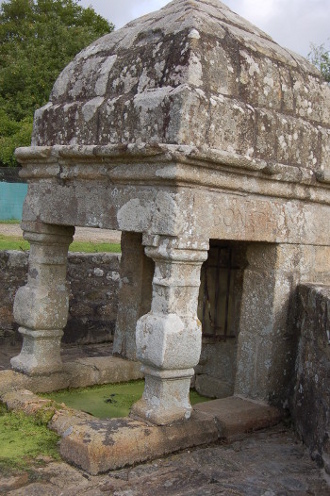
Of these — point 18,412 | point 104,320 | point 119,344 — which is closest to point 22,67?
point 104,320

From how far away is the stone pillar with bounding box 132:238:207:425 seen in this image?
4.14 meters

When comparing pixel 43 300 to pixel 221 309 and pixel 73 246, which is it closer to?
pixel 221 309

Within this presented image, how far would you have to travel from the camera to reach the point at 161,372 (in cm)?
417

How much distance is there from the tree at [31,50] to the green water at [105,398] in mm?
15044

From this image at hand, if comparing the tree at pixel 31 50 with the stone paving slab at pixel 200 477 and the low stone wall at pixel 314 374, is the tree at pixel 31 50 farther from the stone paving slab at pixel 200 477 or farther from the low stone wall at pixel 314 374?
the stone paving slab at pixel 200 477

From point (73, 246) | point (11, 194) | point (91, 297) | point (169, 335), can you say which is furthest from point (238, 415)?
point (11, 194)

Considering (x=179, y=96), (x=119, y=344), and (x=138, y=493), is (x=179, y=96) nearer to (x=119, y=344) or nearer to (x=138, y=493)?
(x=138, y=493)

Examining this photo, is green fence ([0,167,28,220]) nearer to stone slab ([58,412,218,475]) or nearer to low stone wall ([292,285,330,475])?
low stone wall ([292,285,330,475])

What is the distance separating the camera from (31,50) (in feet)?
77.3

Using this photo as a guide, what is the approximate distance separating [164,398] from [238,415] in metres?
0.71

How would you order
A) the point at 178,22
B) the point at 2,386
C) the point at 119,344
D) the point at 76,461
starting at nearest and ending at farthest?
1. the point at 76,461
2. the point at 178,22
3. the point at 2,386
4. the point at 119,344

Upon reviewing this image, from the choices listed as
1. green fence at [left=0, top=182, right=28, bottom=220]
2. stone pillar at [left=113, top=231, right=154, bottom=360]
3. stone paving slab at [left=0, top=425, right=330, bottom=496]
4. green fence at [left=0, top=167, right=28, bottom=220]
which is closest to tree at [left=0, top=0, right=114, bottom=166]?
green fence at [left=0, top=167, right=28, bottom=220]

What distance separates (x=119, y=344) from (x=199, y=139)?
2760 mm

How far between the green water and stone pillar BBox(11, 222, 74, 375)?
0.29 metres
